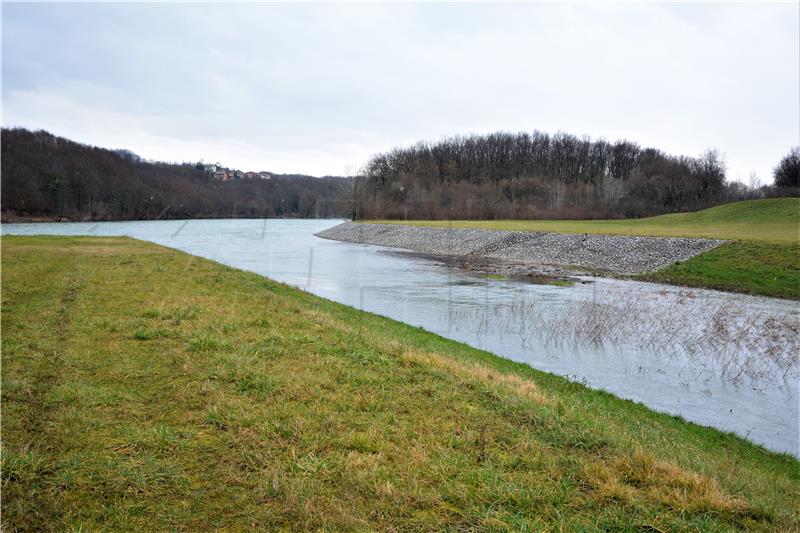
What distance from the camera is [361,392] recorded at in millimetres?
6172

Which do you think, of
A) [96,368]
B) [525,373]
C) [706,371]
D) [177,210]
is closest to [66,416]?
[96,368]

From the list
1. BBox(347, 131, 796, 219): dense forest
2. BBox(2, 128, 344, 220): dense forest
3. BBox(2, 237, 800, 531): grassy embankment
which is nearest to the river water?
BBox(2, 237, 800, 531): grassy embankment

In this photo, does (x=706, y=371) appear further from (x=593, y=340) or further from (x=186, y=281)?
(x=186, y=281)

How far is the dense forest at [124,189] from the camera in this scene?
104438 millimetres

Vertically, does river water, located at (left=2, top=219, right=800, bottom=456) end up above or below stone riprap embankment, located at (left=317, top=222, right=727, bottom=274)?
below

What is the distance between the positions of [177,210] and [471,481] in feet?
486

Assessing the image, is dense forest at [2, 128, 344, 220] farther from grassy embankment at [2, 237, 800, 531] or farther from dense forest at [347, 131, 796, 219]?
grassy embankment at [2, 237, 800, 531]

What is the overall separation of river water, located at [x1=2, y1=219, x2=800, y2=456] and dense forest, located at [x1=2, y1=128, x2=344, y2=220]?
77.6 m

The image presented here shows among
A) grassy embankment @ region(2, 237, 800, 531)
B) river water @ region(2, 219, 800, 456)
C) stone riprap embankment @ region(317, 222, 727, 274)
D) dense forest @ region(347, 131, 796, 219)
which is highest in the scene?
dense forest @ region(347, 131, 796, 219)

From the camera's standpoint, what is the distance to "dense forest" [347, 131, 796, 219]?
76938mm

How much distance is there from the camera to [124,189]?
124938 millimetres

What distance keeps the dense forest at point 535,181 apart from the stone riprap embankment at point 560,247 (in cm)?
2985

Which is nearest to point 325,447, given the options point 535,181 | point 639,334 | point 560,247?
point 639,334

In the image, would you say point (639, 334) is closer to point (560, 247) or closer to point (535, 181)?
point (560, 247)
